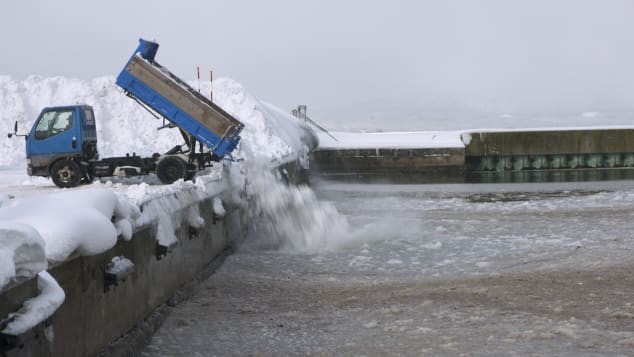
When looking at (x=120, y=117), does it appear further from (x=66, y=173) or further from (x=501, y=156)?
(x=501, y=156)

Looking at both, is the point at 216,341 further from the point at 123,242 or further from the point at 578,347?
the point at 578,347

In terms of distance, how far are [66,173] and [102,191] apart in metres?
11.3

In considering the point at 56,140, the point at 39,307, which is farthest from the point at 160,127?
the point at 39,307

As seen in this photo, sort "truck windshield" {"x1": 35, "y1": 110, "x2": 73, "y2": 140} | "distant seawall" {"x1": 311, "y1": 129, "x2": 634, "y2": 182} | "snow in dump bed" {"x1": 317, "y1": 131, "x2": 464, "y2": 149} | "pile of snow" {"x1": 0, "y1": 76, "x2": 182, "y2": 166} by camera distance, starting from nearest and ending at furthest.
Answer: "truck windshield" {"x1": 35, "y1": 110, "x2": 73, "y2": 140}
"pile of snow" {"x1": 0, "y1": 76, "x2": 182, "y2": 166}
"distant seawall" {"x1": 311, "y1": 129, "x2": 634, "y2": 182}
"snow in dump bed" {"x1": 317, "y1": 131, "x2": 464, "y2": 149}

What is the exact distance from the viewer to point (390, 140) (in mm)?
39344

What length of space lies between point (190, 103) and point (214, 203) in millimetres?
5582

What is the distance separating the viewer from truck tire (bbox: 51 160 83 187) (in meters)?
16.2

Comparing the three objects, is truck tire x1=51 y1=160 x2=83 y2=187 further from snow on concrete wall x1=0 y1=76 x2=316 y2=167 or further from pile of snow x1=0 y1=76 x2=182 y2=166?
pile of snow x1=0 y1=76 x2=182 y2=166

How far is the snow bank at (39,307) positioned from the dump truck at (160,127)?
38.1ft

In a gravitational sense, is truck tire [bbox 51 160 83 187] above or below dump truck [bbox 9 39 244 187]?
below

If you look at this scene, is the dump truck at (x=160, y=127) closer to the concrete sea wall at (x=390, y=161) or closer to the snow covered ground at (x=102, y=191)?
the snow covered ground at (x=102, y=191)

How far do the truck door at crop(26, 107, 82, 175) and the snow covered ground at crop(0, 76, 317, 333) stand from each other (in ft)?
2.23

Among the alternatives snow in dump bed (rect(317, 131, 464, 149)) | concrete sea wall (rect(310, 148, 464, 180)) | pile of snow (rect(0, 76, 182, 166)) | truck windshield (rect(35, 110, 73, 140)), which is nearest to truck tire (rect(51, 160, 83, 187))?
truck windshield (rect(35, 110, 73, 140))

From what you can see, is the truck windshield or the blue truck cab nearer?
the blue truck cab
